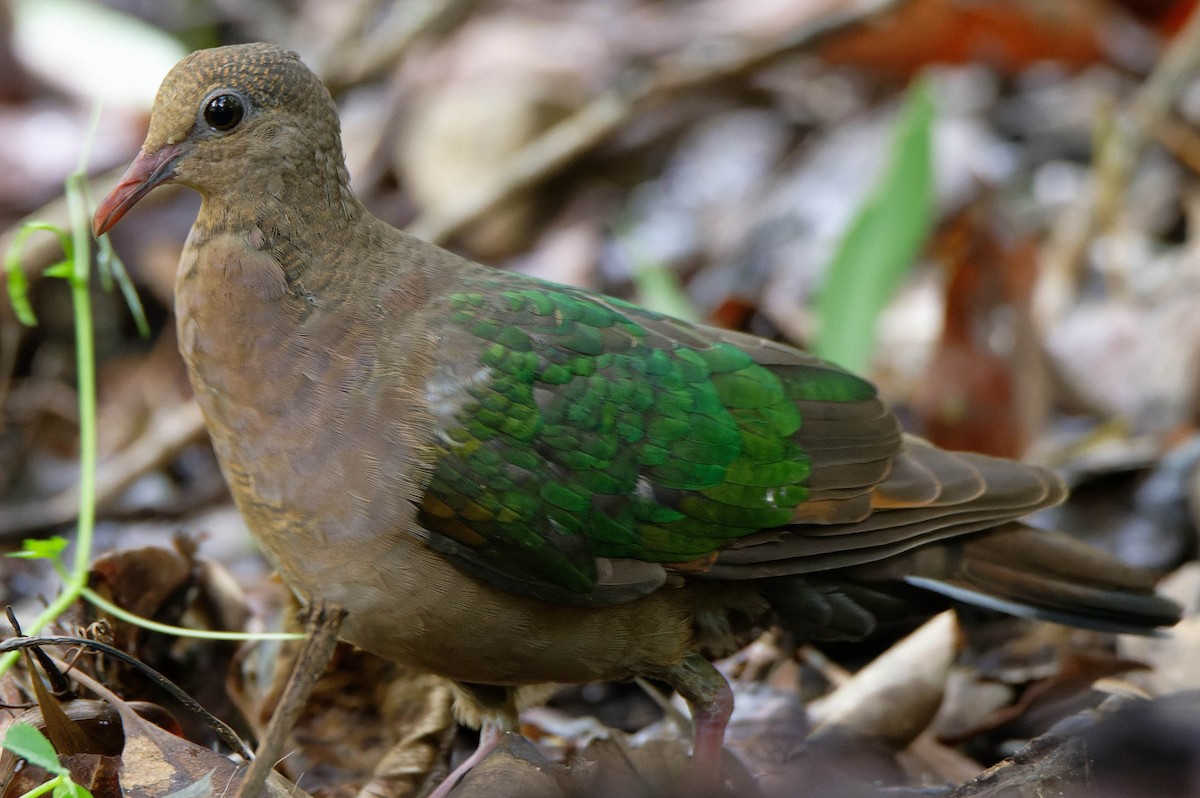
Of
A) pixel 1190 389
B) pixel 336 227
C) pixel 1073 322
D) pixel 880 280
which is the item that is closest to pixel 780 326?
pixel 880 280

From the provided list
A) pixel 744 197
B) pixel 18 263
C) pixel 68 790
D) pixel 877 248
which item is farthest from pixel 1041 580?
pixel 744 197

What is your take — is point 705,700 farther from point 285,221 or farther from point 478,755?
point 285,221

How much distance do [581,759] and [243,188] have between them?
1515mm

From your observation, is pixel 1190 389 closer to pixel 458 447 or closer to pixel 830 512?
pixel 830 512

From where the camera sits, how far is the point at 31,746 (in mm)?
2375

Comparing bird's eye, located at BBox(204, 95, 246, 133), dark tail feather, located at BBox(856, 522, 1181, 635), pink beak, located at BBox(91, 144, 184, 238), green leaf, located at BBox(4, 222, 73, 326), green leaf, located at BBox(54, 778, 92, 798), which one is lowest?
dark tail feather, located at BBox(856, 522, 1181, 635)

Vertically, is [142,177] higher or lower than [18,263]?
higher

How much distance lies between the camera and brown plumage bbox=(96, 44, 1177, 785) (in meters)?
3.00

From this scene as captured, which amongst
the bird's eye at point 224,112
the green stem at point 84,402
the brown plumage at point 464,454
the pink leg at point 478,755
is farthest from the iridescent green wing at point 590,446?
the green stem at point 84,402

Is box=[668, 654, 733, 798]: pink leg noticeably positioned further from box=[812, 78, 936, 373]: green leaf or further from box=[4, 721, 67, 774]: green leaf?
box=[812, 78, 936, 373]: green leaf

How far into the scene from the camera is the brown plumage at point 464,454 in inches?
118

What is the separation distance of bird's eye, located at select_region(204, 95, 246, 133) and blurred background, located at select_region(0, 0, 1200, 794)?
1.53 metres

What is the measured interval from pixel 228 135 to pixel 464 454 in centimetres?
93

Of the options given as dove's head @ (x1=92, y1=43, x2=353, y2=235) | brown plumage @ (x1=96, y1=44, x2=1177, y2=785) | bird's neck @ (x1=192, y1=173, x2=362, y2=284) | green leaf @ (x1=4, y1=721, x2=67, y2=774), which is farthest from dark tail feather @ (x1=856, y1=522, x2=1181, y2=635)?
green leaf @ (x1=4, y1=721, x2=67, y2=774)
